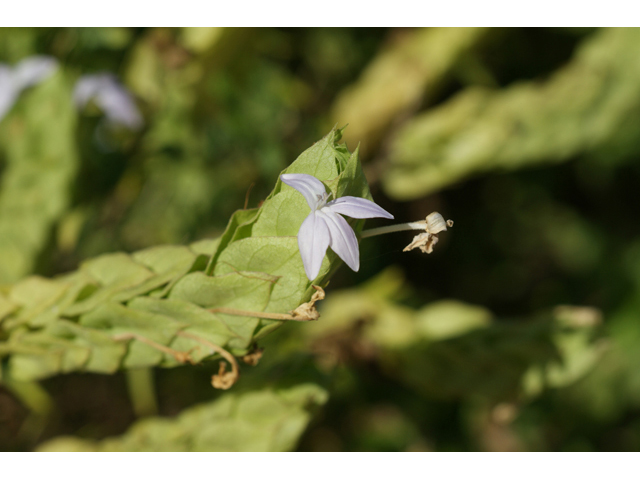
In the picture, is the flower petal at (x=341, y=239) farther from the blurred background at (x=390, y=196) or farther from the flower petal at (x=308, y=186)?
the blurred background at (x=390, y=196)

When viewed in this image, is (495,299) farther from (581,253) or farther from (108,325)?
(108,325)

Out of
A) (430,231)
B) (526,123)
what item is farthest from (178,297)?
(526,123)

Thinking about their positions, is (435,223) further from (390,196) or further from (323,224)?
(390,196)

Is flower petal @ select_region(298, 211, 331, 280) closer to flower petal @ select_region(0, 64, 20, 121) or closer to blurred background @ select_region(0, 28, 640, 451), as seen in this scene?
blurred background @ select_region(0, 28, 640, 451)

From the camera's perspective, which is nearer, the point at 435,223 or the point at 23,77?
the point at 435,223

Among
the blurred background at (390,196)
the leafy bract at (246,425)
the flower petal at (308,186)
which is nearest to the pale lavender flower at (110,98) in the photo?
the blurred background at (390,196)

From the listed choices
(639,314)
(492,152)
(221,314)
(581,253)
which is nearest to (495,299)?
(581,253)

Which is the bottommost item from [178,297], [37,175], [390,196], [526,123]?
[178,297]
